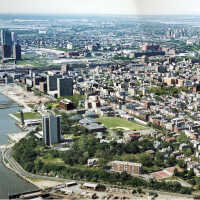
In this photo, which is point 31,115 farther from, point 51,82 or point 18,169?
point 18,169

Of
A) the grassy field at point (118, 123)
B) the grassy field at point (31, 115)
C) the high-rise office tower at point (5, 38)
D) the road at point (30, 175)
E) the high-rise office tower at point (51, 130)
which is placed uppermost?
the high-rise office tower at point (5, 38)

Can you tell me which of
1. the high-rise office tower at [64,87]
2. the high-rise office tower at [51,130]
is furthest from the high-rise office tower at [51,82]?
the high-rise office tower at [51,130]

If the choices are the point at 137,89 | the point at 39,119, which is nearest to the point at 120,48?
the point at 137,89

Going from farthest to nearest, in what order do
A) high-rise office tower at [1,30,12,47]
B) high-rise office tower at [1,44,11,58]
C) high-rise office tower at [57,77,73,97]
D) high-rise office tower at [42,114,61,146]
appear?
high-rise office tower at [1,30,12,47] → high-rise office tower at [1,44,11,58] → high-rise office tower at [57,77,73,97] → high-rise office tower at [42,114,61,146]

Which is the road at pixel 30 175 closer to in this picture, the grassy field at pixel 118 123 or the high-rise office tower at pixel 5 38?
the grassy field at pixel 118 123

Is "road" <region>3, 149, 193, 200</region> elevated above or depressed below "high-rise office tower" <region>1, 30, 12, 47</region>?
below

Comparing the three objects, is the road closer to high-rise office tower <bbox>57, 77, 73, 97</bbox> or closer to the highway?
the highway

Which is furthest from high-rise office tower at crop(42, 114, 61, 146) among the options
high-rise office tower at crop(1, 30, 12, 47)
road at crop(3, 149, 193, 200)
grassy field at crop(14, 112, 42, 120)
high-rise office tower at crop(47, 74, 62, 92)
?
high-rise office tower at crop(1, 30, 12, 47)
